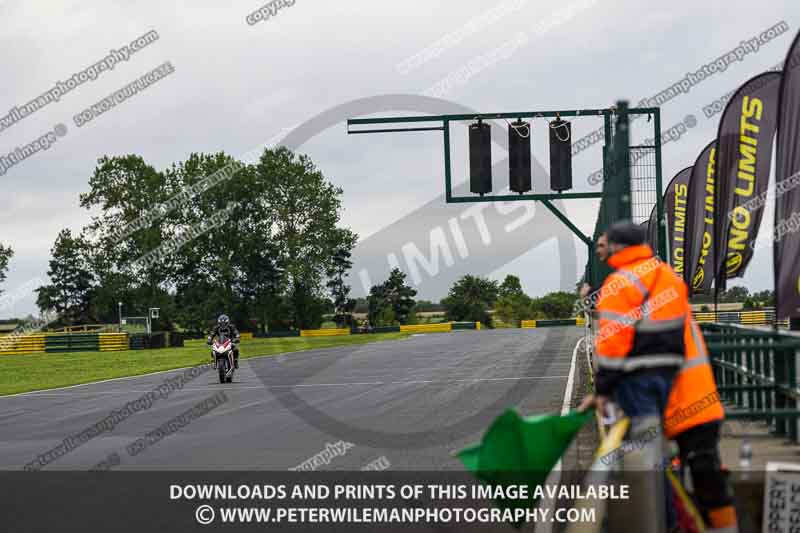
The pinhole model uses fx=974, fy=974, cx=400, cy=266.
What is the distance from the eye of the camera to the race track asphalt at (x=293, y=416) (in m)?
10.5

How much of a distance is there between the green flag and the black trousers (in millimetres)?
564

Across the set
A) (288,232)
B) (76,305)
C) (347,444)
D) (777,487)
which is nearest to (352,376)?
(347,444)

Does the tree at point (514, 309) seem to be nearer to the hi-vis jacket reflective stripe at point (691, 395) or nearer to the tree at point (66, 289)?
the tree at point (66, 289)

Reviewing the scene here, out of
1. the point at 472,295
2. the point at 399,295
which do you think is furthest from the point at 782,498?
the point at 472,295

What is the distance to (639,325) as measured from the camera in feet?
16.4

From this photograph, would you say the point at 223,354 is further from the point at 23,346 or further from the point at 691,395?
the point at 23,346

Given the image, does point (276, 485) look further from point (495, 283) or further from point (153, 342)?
point (495, 283)

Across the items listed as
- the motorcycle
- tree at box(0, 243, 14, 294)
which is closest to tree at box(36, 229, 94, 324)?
tree at box(0, 243, 14, 294)

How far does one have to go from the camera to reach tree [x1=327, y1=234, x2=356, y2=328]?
78.6m

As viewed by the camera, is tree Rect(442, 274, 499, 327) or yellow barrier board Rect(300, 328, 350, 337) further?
tree Rect(442, 274, 499, 327)

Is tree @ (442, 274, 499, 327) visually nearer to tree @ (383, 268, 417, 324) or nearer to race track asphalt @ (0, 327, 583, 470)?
tree @ (383, 268, 417, 324)

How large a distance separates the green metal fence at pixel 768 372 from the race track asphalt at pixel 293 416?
2.87m

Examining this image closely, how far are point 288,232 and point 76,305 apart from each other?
43133 millimetres

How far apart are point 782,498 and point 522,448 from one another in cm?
174
